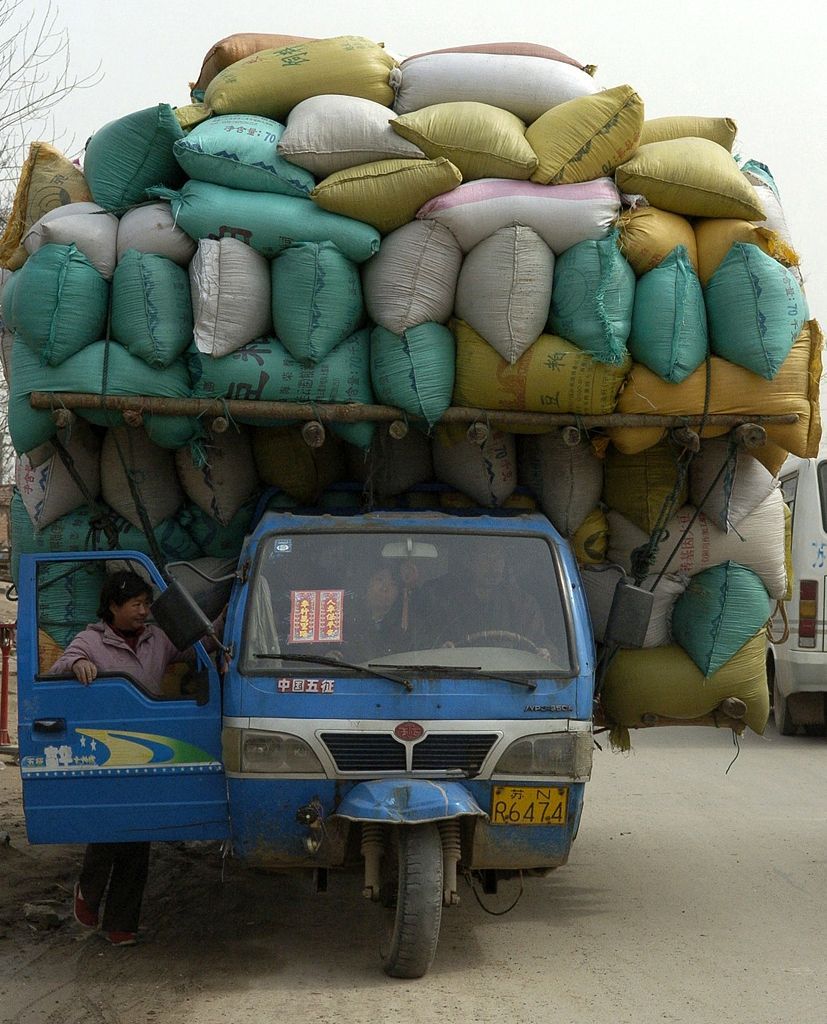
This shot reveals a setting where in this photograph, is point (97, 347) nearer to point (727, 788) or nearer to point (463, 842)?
point (463, 842)

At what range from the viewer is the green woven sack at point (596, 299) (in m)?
6.42

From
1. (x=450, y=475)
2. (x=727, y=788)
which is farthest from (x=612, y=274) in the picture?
(x=727, y=788)

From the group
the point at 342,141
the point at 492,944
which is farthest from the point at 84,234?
the point at 492,944

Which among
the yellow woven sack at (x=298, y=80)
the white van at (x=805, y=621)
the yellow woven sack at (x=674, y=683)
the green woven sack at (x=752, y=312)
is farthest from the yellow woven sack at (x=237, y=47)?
the white van at (x=805, y=621)

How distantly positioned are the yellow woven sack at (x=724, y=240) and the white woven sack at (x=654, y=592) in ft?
4.79

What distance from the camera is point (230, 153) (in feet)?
21.4

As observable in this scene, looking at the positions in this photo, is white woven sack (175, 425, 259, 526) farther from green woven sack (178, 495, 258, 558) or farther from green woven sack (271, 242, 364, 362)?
green woven sack (271, 242, 364, 362)

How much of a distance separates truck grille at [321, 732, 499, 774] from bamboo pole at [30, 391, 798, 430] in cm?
158

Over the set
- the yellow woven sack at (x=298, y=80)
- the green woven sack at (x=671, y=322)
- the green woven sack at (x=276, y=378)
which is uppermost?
the yellow woven sack at (x=298, y=80)

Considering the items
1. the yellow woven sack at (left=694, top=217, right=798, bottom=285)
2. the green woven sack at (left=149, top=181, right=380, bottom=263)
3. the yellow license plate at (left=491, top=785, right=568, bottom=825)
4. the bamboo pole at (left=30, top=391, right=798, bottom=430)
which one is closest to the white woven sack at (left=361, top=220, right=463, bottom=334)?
the green woven sack at (left=149, top=181, right=380, bottom=263)

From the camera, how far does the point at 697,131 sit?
7238 mm

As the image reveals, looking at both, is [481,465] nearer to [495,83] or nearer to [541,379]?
[541,379]

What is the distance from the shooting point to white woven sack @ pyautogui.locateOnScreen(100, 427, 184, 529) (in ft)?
22.6

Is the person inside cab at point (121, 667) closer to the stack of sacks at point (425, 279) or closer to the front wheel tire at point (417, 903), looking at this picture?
the stack of sacks at point (425, 279)
